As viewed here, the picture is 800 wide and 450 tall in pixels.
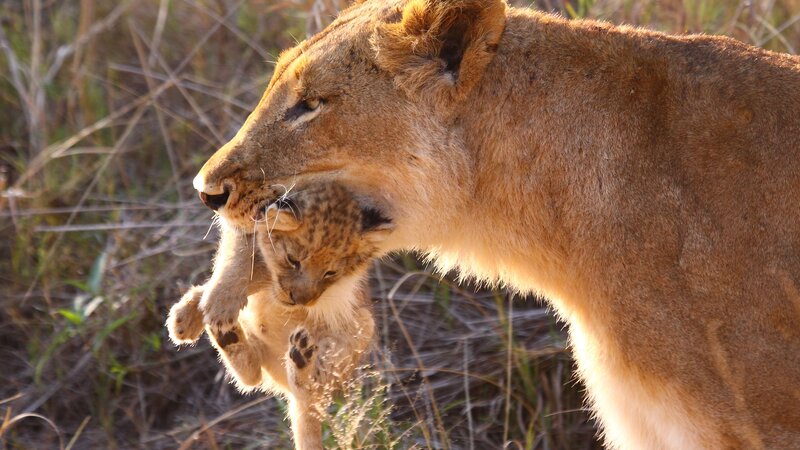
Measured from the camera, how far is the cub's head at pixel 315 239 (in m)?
2.87

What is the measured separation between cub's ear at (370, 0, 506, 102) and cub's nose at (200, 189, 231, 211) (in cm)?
52

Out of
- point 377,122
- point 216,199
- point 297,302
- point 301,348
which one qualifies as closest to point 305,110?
point 377,122

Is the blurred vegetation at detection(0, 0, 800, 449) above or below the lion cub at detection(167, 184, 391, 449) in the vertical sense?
below

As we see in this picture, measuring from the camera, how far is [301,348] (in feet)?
10.1

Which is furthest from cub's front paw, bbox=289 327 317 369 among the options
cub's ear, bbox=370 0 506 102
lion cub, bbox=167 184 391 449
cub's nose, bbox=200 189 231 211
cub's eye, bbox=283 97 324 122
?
cub's ear, bbox=370 0 506 102

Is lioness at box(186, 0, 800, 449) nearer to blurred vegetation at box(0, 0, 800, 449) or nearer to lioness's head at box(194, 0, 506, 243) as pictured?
lioness's head at box(194, 0, 506, 243)

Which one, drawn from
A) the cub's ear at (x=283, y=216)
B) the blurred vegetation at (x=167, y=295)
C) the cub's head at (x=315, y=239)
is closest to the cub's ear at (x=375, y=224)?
the cub's head at (x=315, y=239)

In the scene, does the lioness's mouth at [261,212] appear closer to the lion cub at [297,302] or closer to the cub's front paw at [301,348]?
the lion cub at [297,302]

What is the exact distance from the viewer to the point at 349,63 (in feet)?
9.39

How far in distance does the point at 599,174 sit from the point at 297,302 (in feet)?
2.99

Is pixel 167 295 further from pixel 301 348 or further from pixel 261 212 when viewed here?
pixel 261 212

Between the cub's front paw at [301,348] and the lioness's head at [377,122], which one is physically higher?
the lioness's head at [377,122]

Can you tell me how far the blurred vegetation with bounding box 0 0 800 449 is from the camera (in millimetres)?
4148

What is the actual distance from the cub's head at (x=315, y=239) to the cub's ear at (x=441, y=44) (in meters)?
0.35
